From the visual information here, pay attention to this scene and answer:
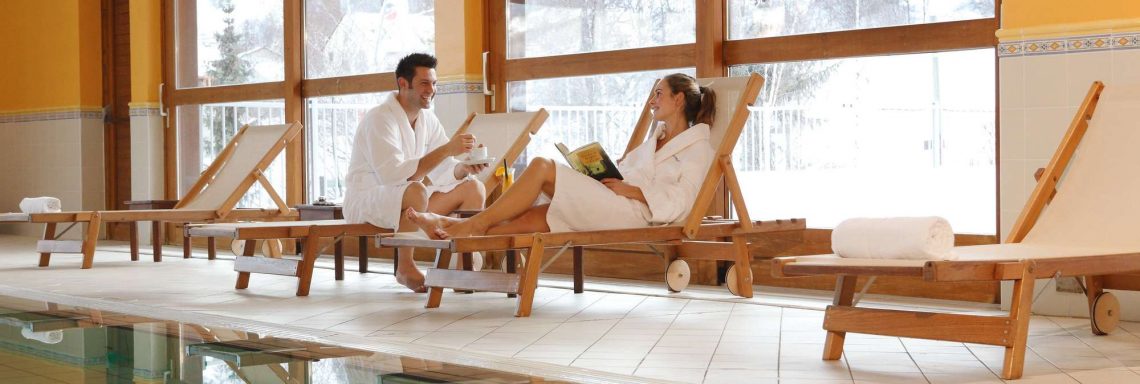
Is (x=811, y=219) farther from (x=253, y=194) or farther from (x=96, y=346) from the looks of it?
(x=253, y=194)

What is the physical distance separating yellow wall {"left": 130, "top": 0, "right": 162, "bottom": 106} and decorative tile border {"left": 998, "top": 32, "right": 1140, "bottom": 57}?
690 cm

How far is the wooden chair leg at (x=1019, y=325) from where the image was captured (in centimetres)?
313

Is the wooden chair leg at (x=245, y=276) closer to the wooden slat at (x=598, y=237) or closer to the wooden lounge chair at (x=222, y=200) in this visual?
the wooden lounge chair at (x=222, y=200)

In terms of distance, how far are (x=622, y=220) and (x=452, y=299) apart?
88 centimetres

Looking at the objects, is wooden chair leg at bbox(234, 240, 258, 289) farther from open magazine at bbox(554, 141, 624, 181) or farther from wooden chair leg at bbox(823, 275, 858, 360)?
wooden chair leg at bbox(823, 275, 858, 360)

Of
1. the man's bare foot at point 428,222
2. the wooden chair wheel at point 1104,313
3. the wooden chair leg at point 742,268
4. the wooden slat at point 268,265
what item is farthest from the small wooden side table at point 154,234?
the wooden chair wheel at point 1104,313

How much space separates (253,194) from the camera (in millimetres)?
8969

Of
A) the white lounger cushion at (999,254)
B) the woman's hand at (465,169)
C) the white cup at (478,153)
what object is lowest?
the white lounger cushion at (999,254)

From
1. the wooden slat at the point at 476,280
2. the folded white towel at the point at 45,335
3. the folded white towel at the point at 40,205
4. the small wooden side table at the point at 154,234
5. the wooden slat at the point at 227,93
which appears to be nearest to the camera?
the folded white towel at the point at 45,335

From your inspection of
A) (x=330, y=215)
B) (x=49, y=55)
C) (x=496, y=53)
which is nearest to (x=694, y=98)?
(x=496, y=53)

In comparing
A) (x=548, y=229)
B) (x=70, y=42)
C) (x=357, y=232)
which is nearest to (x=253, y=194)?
(x=70, y=42)

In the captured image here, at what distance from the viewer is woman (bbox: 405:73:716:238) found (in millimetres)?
4746

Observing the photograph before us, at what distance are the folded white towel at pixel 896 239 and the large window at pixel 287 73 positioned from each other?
460 cm

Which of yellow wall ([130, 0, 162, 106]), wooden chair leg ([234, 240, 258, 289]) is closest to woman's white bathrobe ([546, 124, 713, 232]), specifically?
wooden chair leg ([234, 240, 258, 289])
